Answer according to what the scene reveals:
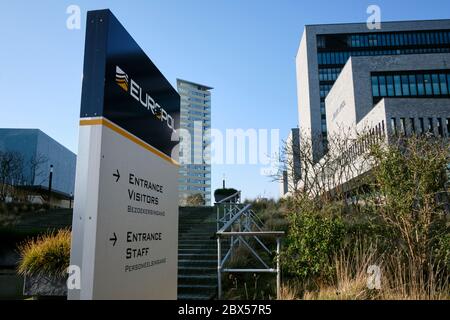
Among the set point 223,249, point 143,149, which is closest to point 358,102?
point 223,249

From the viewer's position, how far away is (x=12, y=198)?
26.3 m

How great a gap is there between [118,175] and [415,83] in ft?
132

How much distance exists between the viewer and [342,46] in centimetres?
6091

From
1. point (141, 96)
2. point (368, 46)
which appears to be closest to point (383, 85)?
point (368, 46)

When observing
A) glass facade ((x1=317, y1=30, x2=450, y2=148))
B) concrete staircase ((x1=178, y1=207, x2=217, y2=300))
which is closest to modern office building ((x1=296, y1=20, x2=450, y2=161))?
glass facade ((x1=317, y1=30, x2=450, y2=148))

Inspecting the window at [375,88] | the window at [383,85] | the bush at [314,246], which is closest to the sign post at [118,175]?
the bush at [314,246]

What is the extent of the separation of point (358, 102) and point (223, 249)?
2911cm

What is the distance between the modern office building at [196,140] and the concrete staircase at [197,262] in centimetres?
10578

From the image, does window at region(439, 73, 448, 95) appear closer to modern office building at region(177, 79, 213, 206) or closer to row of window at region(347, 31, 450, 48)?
row of window at region(347, 31, 450, 48)

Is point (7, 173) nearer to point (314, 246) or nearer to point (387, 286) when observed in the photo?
point (314, 246)

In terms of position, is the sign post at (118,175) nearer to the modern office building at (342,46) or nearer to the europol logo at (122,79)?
the europol logo at (122,79)

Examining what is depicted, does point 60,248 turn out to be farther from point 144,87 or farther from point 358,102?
point 358,102

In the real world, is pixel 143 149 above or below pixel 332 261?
above

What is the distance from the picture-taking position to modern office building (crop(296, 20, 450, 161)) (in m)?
56.3
